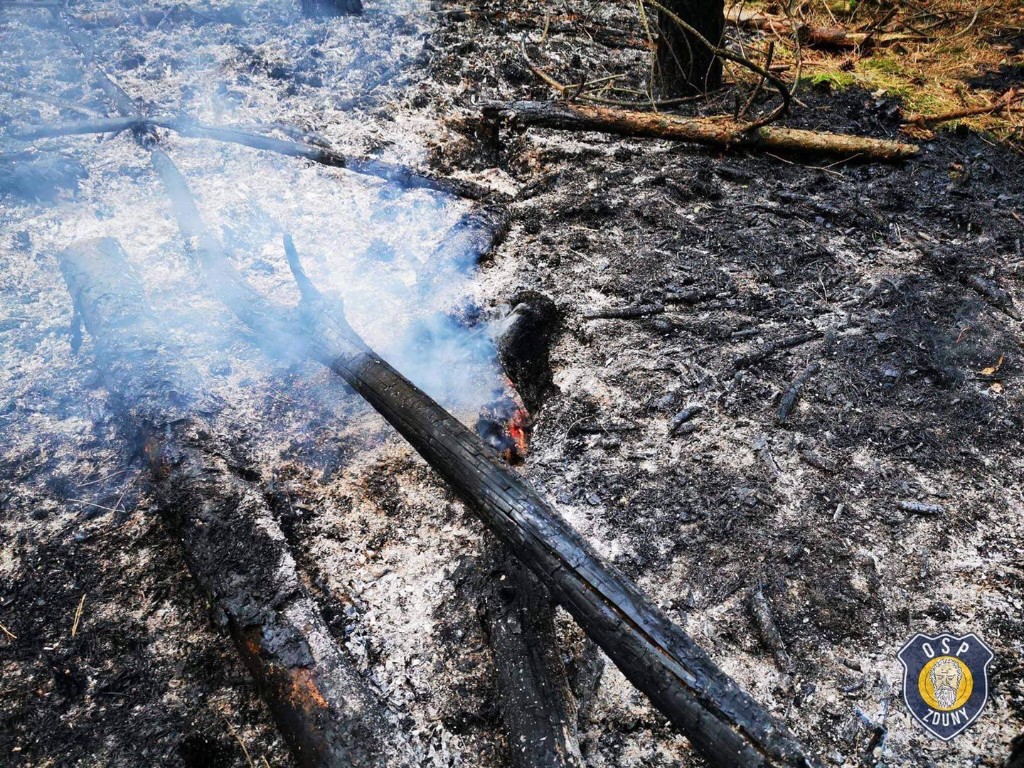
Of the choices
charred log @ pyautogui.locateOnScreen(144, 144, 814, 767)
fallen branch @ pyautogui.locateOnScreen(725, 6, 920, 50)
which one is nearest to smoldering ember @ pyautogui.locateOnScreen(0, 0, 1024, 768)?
charred log @ pyautogui.locateOnScreen(144, 144, 814, 767)

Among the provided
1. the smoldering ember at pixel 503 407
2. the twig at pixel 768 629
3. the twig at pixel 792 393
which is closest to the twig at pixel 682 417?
the smoldering ember at pixel 503 407

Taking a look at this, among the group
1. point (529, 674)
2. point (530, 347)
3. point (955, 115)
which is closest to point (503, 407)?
point (530, 347)

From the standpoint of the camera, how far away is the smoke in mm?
3910

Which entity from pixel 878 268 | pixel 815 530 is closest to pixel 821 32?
pixel 878 268

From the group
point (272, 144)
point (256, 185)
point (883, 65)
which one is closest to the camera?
point (256, 185)

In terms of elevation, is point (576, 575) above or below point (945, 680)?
above

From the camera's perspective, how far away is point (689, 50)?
5.57 m

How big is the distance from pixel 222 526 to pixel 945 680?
3.02 metres

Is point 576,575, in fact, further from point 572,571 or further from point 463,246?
point 463,246

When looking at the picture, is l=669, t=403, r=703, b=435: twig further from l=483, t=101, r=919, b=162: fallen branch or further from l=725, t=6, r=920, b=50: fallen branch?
l=725, t=6, r=920, b=50: fallen branch

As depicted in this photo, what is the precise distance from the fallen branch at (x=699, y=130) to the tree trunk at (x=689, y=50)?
70cm

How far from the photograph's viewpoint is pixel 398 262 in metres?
4.39

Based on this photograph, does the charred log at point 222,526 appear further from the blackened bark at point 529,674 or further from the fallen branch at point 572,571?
the fallen branch at point 572,571

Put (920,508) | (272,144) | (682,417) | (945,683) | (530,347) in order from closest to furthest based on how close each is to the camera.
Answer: (945,683) < (920,508) < (682,417) < (530,347) < (272,144)
